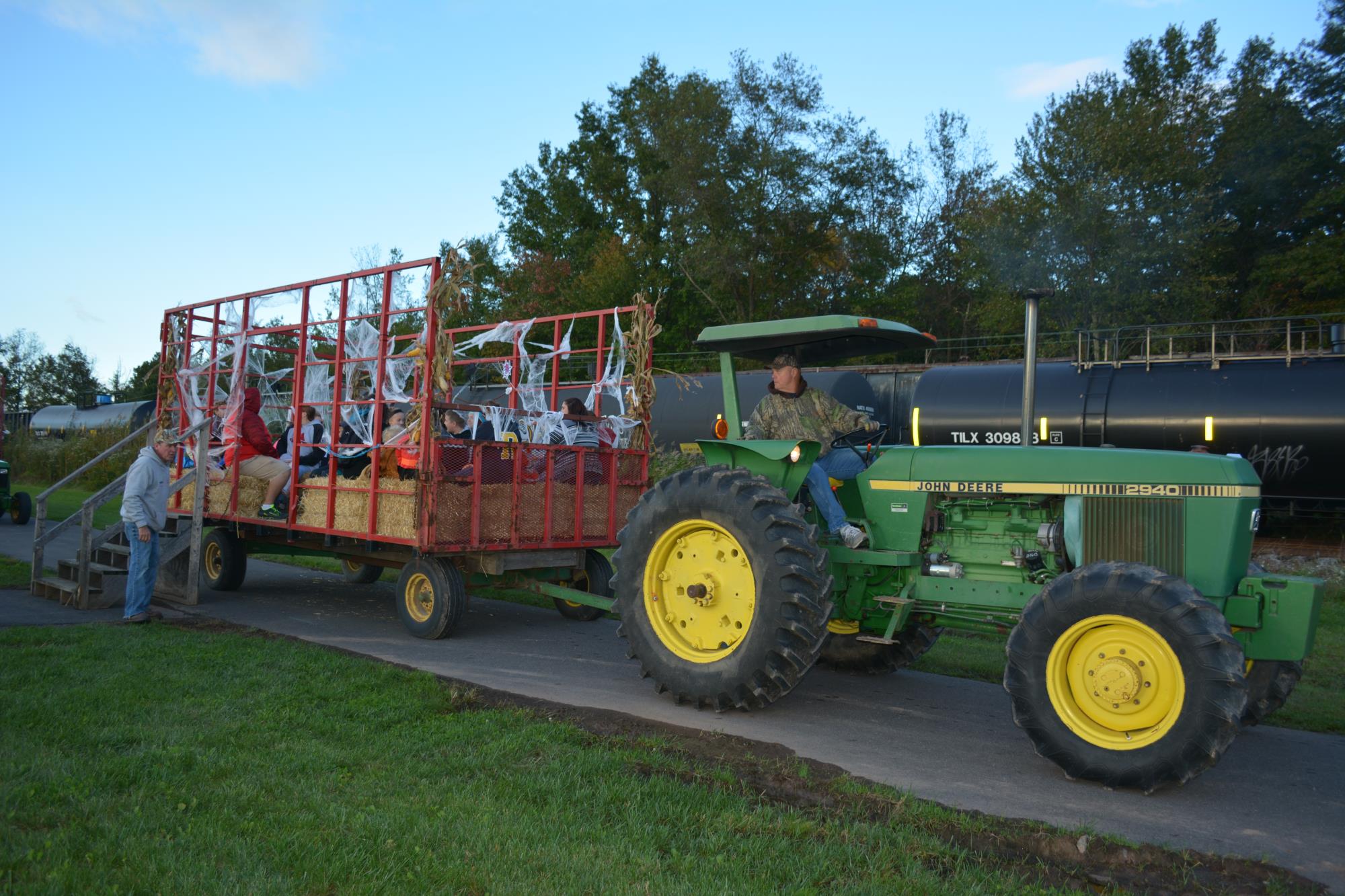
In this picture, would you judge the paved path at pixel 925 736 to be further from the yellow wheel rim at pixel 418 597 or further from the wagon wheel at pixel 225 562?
the wagon wheel at pixel 225 562

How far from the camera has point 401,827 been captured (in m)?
3.51

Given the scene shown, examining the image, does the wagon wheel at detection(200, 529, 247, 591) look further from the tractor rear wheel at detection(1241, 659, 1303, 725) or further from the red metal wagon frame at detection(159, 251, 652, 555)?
the tractor rear wheel at detection(1241, 659, 1303, 725)

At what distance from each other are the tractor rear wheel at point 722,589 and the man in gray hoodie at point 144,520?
437 centimetres

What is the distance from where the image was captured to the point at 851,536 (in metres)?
5.44

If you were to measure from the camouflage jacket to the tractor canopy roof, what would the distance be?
11.2 inches

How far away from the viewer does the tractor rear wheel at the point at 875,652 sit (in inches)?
255

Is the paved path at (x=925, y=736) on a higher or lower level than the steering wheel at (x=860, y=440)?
lower

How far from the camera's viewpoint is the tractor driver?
575 cm

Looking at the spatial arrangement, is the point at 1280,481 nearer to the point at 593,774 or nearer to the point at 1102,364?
the point at 1102,364

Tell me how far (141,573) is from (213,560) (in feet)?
7.29

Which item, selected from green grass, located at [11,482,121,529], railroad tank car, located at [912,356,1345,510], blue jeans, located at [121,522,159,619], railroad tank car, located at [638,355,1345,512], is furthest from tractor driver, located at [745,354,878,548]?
green grass, located at [11,482,121,529]

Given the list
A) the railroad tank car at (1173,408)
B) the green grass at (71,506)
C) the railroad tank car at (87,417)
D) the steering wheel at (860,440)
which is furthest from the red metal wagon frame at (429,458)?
the railroad tank car at (87,417)

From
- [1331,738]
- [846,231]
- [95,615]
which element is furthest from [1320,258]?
[95,615]

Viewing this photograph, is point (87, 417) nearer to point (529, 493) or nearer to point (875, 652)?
point (529, 493)
